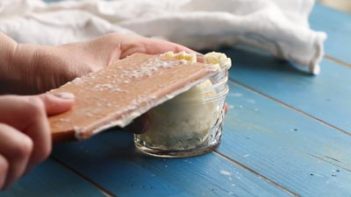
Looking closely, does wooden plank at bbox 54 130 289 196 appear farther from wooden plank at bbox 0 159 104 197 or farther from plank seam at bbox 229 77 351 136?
plank seam at bbox 229 77 351 136

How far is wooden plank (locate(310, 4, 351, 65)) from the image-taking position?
3.56ft

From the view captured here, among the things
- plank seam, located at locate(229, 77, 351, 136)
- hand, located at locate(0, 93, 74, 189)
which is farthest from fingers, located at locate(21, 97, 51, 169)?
plank seam, located at locate(229, 77, 351, 136)

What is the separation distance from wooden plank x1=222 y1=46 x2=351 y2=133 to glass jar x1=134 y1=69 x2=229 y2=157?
6.7 inches

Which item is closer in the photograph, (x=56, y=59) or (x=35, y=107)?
(x=35, y=107)

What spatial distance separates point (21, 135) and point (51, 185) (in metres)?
0.13

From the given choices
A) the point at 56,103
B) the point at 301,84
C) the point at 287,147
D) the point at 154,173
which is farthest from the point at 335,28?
the point at 56,103

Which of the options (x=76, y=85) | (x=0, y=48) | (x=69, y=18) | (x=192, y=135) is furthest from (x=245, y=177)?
(x=69, y=18)

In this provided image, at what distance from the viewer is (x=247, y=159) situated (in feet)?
2.44

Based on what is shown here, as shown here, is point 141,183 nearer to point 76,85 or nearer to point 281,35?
point 76,85

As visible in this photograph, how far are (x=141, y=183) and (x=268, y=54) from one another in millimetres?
431

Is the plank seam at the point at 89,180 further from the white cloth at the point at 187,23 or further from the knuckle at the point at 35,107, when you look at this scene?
the white cloth at the point at 187,23

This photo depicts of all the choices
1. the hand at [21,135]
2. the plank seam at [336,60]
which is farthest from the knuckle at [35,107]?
the plank seam at [336,60]

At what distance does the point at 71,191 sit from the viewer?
2.21 feet

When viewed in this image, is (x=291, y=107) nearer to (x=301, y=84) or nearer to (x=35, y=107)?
(x=301, y=84)
